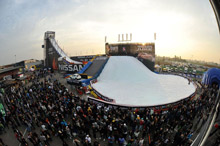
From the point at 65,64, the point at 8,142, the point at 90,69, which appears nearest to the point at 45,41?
the point at 65,64

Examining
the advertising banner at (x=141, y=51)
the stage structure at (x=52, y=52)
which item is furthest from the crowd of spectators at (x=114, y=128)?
the stage structure at (x=52, y=52)

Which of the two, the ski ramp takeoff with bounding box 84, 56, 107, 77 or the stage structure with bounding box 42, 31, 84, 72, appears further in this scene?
the stage structure with bounding box 42, 31, 84, 72

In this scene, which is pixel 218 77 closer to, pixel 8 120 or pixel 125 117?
pixel 125 117

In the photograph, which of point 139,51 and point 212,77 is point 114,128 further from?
point 139,51

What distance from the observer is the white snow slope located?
1252 cm

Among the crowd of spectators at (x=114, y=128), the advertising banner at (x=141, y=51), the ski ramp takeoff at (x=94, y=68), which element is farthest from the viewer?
the advertising banner at (x=141, y=51)

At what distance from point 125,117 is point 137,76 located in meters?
13.9

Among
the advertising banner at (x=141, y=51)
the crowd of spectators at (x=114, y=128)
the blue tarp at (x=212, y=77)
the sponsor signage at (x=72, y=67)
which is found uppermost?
the advertising banner at (x=141, y=51)

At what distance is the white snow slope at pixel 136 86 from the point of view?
1252 cm

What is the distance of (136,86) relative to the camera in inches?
663

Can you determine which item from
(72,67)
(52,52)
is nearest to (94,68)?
(72,67)

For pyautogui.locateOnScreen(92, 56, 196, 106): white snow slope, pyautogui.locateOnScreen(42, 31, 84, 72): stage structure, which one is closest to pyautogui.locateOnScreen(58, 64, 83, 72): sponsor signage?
pyautogui.locateOnScreen(42, 31, 84, 72): stage structure

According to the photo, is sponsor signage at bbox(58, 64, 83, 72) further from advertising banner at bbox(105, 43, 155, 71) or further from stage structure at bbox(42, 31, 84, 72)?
advertising banner at bbox(105, 43, 155, 71)

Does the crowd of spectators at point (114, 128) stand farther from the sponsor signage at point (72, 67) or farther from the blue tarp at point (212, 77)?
the sponsor signage at point (72, 67)
